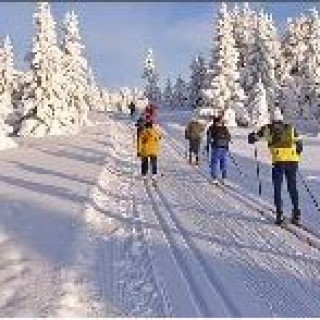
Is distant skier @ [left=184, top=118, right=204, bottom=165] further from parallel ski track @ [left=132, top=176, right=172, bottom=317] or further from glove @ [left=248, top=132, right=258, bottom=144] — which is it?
parallel ski track @ [left=132, top=176, right=172, bottom=317]

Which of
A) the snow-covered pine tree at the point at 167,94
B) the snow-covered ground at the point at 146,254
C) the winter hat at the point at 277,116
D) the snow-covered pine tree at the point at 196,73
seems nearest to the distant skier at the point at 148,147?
the snow-covered ground at the point at 146,254

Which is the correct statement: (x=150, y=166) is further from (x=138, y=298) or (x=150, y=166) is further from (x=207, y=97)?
(x=207, y=97)

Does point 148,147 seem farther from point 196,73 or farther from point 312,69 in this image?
point 196,73

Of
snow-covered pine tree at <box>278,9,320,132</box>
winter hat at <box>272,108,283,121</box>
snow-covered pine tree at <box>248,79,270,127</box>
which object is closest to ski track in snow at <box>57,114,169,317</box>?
winter hat at <box>272,108,283,121</box>

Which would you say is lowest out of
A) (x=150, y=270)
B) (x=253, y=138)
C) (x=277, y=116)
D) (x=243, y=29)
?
(x=150, y=270)

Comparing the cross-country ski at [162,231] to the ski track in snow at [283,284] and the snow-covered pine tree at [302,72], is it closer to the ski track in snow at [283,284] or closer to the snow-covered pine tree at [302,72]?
the ski track in snow at [283,284]

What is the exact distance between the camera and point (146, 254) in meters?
11.5

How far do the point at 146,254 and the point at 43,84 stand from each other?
160 ft

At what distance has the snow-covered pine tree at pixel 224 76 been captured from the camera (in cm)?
6631

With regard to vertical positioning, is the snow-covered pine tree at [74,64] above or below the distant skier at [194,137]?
above

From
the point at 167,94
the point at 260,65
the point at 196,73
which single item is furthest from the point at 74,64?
the point at 167,94

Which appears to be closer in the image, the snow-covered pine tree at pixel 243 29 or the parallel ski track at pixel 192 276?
the parallel ski track at pixel 192 276

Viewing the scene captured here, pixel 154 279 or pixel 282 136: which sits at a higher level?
pixel 282 136

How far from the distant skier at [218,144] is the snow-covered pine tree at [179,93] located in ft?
365
